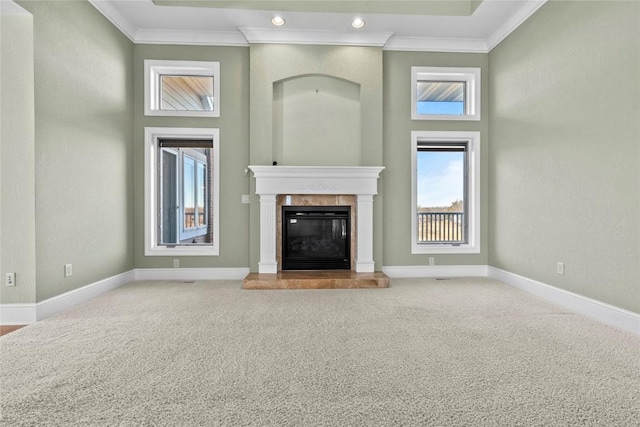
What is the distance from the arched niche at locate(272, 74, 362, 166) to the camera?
4.66 metres

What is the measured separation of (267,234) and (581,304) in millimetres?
3558

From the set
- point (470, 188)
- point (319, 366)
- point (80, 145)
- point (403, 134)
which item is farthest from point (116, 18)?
point (470, 188)

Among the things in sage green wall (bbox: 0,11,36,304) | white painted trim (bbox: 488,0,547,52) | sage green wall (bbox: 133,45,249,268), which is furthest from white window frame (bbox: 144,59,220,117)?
white painted trim (bbox: 488,0,547,52)

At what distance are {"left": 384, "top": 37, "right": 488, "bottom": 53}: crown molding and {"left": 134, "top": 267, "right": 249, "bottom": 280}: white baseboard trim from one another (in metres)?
3.88

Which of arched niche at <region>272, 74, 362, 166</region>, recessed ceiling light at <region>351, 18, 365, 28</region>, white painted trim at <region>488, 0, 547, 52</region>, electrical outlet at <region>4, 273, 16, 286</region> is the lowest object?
electrical outlet at <region>4, 273, 16, 286</region>

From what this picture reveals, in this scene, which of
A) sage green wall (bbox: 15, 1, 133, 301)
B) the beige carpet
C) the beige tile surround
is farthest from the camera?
the beige tile surround

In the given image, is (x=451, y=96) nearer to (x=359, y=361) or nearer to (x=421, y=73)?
(x=421, y=73)

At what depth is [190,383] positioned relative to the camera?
1852mm

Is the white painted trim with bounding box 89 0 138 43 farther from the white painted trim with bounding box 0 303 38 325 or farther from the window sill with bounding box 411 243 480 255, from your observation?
the window sill with bounding box 411 243 480 255

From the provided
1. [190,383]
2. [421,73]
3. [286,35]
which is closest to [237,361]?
[190,383]

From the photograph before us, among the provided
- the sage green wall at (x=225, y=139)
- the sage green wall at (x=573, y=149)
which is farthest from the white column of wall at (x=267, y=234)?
the sage green wall at (x=573, y=149)

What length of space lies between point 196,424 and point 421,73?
4886 millimetres

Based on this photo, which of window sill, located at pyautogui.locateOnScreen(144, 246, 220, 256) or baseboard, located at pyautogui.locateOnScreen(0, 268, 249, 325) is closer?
baseboard, located at pyautogui.locateOnScreen(0, 268, 249, 325)

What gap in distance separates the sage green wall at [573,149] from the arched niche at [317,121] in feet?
6.73
